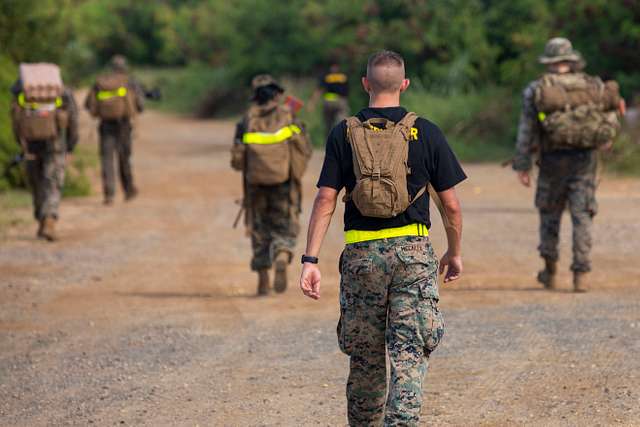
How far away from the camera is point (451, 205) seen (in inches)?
207

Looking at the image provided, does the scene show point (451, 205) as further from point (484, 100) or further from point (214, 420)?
point (484, 100)

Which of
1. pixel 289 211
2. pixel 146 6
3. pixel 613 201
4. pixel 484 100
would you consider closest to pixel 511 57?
pixel 484 100

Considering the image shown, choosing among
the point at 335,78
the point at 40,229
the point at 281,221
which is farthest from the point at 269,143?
the point at 335,78

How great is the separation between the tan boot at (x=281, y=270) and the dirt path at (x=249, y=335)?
0.16 metres

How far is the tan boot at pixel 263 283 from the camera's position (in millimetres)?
10180

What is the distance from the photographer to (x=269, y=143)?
31.6ft

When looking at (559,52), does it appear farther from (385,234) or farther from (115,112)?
(115,112)

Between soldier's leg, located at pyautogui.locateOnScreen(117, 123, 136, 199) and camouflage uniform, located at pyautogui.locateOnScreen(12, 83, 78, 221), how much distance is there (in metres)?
3.58

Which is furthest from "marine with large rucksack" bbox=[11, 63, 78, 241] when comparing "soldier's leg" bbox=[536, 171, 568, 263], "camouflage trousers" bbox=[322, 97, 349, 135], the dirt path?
"camouflage trousers" bbox=[322, 97, 349, 135]

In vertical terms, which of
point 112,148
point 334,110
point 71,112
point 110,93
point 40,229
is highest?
point 71,112

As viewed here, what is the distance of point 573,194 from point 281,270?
2.47 metres

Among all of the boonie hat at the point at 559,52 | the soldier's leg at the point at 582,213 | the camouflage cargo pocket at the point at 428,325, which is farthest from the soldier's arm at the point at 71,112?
the camouflage cargo pocket at the point at 428,325

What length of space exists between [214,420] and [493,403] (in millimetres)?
1480

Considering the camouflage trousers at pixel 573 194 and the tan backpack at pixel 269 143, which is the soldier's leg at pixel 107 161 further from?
the camouflage trousers at pixel 573 194
